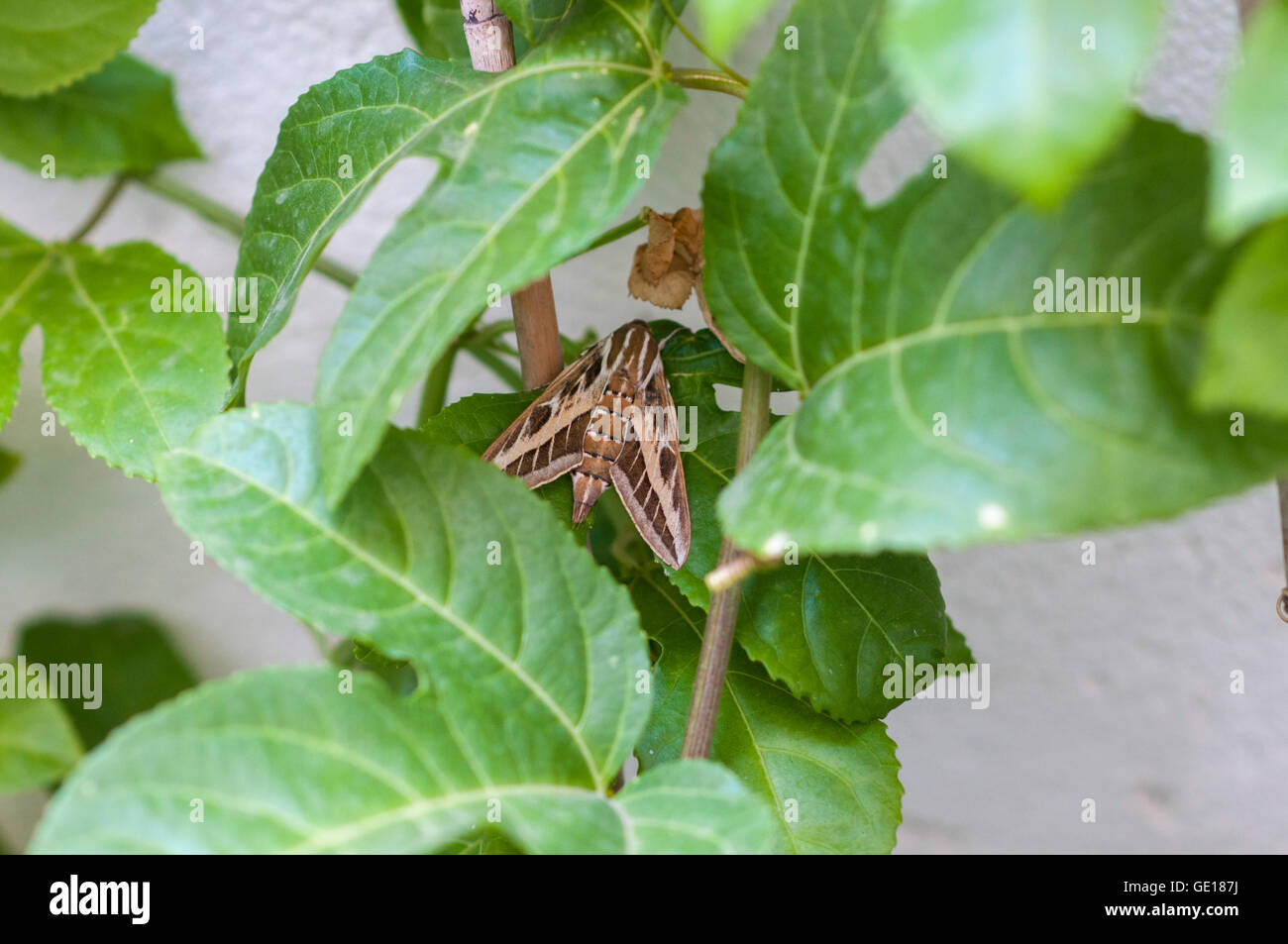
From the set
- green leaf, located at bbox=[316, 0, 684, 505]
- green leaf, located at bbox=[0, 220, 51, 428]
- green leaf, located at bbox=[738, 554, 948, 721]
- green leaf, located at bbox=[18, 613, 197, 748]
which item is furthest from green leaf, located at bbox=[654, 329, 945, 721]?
green leaf, located at bbox=[18, 613, 197, 748]

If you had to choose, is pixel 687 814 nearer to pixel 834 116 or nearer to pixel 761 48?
pixel 834 116

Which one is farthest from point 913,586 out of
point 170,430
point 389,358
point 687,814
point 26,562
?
point 26,562

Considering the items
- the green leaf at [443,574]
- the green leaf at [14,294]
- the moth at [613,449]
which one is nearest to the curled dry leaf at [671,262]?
the moth at [613,449]

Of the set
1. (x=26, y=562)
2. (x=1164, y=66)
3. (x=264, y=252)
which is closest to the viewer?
(x=264, y=252)

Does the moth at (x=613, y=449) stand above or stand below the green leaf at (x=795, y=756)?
above

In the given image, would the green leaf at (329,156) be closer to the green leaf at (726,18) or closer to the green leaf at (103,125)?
the green leaf at (726,18)

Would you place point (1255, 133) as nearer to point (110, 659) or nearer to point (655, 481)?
point (655, 481)
